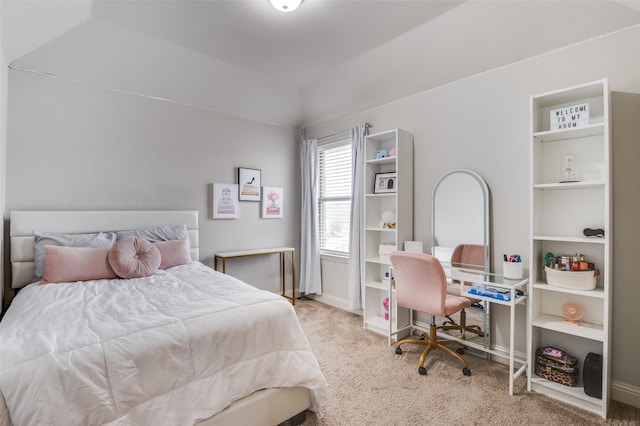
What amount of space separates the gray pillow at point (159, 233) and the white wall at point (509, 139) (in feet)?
8.27

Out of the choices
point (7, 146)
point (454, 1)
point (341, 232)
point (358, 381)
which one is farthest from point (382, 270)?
point (7, 146)

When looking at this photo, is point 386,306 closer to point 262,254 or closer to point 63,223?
point 262,254

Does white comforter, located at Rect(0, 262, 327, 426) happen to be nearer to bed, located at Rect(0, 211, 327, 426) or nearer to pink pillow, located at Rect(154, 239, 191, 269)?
bed, located at Rect(0, 211, 327, 426)

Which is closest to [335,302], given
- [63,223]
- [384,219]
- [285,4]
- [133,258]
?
[384,219]

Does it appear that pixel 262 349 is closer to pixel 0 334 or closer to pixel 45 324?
pixel 45 324

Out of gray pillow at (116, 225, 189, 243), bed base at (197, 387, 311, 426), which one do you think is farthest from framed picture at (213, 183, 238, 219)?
bed base at (197, 387, 311, 426)

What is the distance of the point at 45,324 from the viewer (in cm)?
157

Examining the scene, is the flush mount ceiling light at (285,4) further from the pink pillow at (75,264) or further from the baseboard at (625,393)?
the baseboard at (625,393)

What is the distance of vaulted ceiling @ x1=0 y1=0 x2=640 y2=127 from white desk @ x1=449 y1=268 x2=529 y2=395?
1.81 meters

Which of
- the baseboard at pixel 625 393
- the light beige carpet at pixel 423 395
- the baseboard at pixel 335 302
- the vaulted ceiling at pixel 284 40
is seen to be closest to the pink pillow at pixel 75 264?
the vaulted ceiling at pixel 284 40

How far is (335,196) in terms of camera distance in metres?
4.35

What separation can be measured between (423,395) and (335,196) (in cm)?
269

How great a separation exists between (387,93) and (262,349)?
2.91 m

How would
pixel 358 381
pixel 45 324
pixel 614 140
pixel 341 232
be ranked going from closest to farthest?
pixel 45 324 < pixel 614 140 < pixel 358 381 < pixel 341 232
